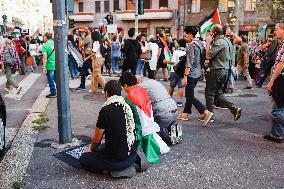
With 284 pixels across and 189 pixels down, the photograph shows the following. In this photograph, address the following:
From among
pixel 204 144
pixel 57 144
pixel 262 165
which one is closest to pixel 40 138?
pixel 57 144

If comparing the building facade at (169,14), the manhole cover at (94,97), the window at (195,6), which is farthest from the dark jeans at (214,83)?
the window at (195,6)

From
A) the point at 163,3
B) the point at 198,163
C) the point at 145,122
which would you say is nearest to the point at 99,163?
the point at 145,122

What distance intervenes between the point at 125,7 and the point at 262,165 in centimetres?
4340

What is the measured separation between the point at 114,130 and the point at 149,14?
4098 cm

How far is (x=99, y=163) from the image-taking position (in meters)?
4.35

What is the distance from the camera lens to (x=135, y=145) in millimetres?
4395

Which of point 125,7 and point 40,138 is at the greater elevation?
point 125,7

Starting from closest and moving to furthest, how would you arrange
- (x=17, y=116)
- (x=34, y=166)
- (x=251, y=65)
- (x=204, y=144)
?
(x=34, y=166), (x=204, y=144), (x=17, y=116), (x=251, y=65)

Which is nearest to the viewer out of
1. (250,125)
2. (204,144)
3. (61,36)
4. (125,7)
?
(61,36)

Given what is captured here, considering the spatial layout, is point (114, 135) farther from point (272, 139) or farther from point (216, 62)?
point (216, 62)

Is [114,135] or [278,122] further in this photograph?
[278,122]

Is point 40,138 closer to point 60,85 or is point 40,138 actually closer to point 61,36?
point 60,85

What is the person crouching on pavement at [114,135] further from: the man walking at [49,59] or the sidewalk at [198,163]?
the man walking at [49,59]

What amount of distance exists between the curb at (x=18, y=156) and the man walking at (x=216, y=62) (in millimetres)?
3254
